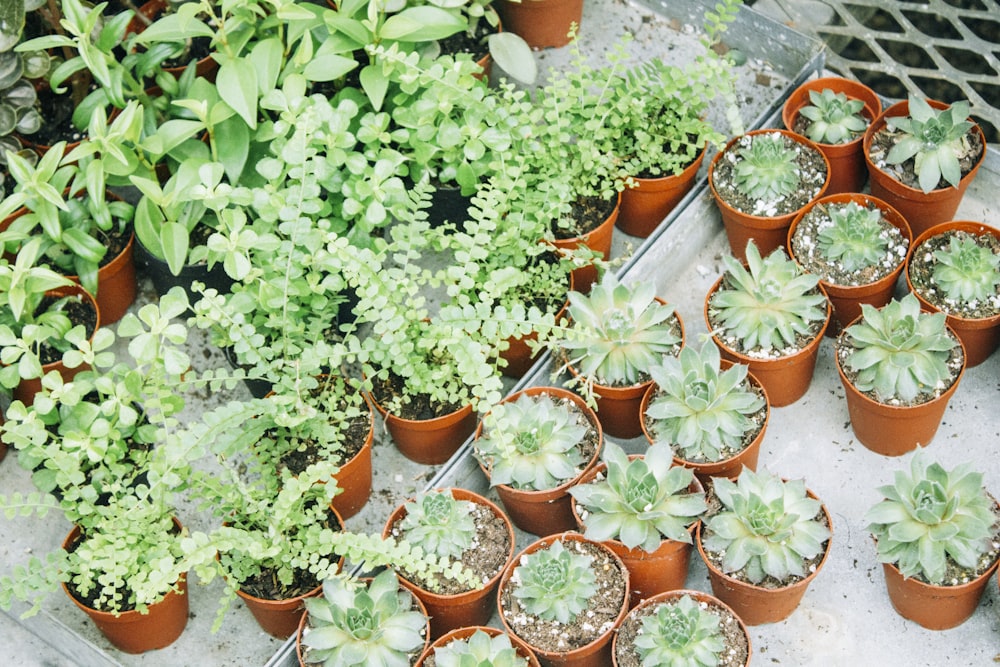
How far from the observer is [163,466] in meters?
2.73

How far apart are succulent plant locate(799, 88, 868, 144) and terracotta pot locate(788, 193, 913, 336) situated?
0.77ft

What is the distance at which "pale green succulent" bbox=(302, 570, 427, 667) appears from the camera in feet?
8.97

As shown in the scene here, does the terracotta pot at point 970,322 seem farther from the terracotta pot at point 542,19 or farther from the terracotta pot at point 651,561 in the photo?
the terracotta pot at point 542,19

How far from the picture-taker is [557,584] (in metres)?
A: 2.77

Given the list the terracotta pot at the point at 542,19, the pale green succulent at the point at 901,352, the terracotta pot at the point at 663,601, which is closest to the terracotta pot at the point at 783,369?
the pale green succulent at the point at 901,352

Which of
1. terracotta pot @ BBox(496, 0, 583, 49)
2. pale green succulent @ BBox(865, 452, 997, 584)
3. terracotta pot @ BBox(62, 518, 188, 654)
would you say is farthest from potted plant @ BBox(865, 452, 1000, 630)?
terracotta pot @ BBox(496, 0, 583, 49)

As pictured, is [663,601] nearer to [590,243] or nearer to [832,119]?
[590,243]

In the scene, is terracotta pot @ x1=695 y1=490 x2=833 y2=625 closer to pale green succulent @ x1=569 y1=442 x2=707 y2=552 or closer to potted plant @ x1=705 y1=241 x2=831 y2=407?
pale green succulent @ x1=569 y1=442 x2=707 y2=552

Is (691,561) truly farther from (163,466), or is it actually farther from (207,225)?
(207,225)

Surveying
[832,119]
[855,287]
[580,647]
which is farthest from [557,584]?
[832,119]

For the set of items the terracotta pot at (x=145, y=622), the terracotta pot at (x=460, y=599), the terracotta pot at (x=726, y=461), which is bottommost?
the terracotta pot at (x=145, y=622)

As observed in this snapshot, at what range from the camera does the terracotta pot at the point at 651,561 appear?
2877 mm

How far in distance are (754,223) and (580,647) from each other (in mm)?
1330

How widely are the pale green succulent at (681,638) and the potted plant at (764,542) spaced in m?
0.16
